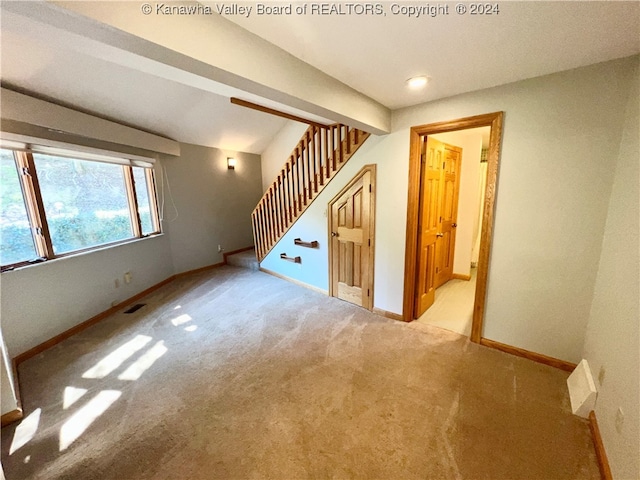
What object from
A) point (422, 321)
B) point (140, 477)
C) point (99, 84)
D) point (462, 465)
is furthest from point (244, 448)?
point (99, 84)

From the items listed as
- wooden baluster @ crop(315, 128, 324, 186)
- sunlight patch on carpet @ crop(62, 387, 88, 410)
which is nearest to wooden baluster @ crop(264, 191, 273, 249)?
wooden baluster @ crop(315, 128, 324, 186)

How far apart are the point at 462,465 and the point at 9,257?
152 inches

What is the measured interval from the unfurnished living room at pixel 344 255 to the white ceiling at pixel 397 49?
16 mm

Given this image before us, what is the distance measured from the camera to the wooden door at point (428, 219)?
268 centimetres

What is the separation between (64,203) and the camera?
275 centimetres

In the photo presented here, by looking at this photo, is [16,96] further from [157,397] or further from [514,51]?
[514,51]

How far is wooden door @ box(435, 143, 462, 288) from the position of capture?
11.0 feet

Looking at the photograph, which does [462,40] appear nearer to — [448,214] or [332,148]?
[332,148]

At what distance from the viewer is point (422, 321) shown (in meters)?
2.89

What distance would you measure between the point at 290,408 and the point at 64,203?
3.19 meters

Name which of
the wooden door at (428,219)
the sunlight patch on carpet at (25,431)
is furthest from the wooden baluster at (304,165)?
the sunlight patch on carpet at (25,431)

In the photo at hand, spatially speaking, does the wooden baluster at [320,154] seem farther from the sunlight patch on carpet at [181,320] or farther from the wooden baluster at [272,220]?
the sunlight patch on carpet at [181,320]

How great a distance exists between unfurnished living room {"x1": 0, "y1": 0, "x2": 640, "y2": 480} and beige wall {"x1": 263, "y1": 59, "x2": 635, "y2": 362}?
→ 0.01 metres

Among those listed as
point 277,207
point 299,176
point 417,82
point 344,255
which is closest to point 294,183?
point 299,176
